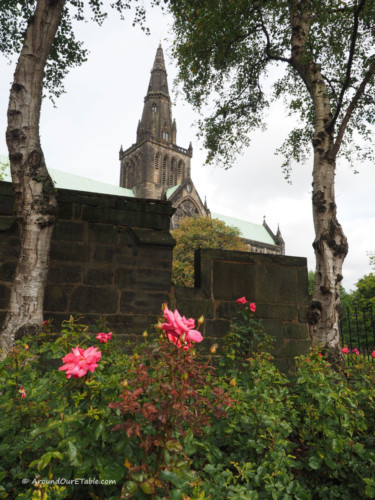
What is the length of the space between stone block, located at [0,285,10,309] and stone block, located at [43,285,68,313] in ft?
1.40

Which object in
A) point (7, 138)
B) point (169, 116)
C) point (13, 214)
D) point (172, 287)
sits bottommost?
point (172, 287)

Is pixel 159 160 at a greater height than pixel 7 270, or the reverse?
pixel 159 160

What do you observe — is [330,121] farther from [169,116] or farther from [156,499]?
[169,116]

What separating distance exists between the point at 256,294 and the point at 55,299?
9.30 ft

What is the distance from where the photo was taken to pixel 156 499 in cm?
134

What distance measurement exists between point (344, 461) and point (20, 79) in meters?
5.20

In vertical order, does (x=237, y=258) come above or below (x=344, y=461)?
above

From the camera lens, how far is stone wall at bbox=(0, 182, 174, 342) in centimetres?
409

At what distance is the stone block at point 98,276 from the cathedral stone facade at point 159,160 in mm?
48596

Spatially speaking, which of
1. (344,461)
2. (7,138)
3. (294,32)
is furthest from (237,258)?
(294,32)

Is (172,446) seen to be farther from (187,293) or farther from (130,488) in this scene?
(187,293)

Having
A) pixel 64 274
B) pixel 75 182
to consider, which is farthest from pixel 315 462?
pixel 75 182

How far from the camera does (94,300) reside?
13.9 feet

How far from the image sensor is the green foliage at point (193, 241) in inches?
1139
